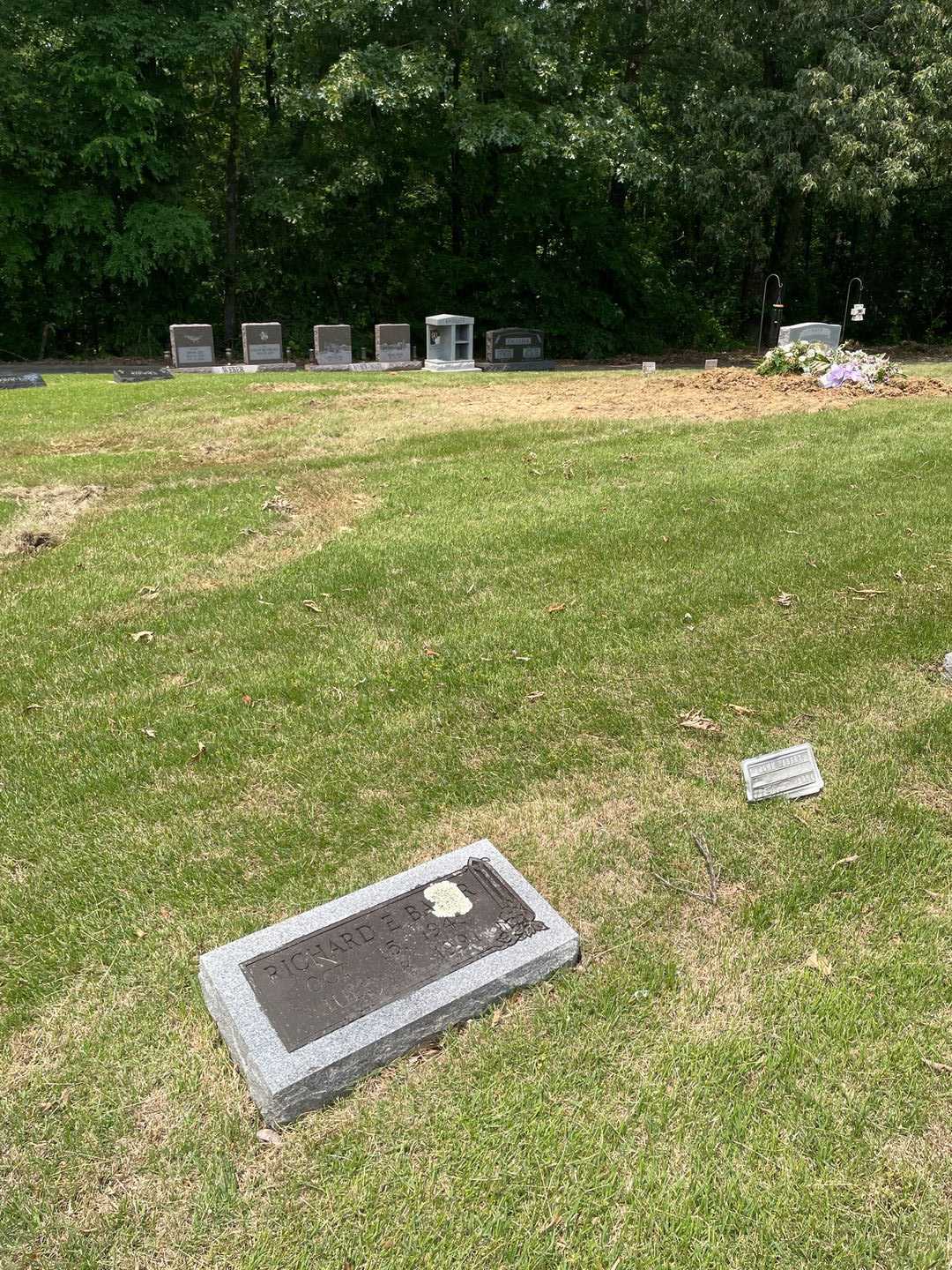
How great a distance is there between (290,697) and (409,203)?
20.1 meters

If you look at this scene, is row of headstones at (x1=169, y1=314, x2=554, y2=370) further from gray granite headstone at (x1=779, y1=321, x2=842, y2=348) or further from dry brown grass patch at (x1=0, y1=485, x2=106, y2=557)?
dry brown grass patch at (x1=0, y1=485, x2=106, y2=557)

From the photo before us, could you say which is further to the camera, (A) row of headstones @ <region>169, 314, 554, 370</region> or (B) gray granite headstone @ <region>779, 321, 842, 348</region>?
(A) row of headstones @ <region>169, 314, 554, 370</region>

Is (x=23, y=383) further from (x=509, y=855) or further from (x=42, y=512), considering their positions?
(x=509, y=855)

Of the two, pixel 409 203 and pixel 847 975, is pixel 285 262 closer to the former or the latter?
pixel 409 203

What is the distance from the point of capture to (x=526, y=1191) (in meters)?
1.87

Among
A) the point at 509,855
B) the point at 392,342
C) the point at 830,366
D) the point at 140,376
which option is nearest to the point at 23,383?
the point at 140,376

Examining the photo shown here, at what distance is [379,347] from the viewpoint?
672 inches

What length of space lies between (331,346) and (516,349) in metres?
3.80

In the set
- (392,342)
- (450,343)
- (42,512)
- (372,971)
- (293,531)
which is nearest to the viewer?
(372,971)

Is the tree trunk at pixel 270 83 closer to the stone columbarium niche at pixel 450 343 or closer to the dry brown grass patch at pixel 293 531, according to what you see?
the stone columbarium niche at pixel 450 343

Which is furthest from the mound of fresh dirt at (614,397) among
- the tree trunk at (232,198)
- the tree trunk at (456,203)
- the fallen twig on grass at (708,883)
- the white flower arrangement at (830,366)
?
the tree trunk at (456,203)

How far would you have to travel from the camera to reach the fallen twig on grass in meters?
2.69

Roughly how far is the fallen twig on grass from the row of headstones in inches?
583

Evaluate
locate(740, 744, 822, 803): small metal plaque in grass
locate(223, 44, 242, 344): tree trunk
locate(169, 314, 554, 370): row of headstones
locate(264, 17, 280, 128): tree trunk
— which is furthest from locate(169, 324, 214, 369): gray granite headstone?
locate(740, 744, 822, 803): small metal plaque in grass
